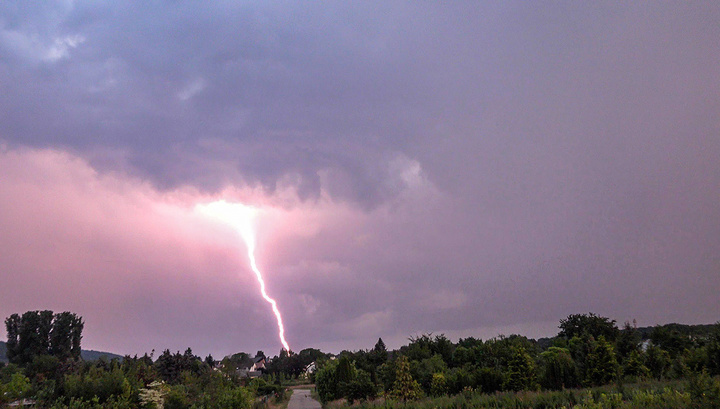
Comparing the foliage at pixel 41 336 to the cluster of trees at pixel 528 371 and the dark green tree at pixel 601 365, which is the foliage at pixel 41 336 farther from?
the dark green tree at pixel 601 365

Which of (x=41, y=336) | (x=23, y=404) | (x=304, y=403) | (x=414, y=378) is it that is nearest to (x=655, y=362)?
(x=414, y=378)

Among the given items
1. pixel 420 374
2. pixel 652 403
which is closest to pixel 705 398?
pixel 652 403

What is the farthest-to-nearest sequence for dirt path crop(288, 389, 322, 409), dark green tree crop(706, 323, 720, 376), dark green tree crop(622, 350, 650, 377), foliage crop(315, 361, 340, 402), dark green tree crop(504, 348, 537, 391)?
dirt path crop(288, 389, 322, 409) < foliage crop(315, 361, 340, 402) < dark green tree crop(622, 350, 650, 377) < dark green tree crop(504, 348, 537, 391) < dark green tree crop(706, 323, 720, 376)

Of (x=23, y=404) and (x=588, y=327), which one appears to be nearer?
(x=23, y=404)

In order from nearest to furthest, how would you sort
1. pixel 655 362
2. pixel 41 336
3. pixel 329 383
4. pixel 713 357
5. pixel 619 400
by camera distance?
1. pixel 619 400
2. pixel 713 357
3. pixel 655 362
4. pixel 329 383
5. pixel 41 336

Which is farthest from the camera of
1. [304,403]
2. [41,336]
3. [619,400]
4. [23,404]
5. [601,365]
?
[41,336]

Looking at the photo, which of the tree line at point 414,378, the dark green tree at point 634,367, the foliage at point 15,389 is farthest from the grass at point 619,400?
the foliage at point 15,389

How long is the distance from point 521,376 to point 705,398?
55.4ft

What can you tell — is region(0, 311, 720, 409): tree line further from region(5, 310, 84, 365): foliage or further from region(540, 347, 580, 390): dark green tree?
region(5, 310, 84, 365): foliage

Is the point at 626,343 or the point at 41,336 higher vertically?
the point at 41,336

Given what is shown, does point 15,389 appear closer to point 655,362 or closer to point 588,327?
point 655,362

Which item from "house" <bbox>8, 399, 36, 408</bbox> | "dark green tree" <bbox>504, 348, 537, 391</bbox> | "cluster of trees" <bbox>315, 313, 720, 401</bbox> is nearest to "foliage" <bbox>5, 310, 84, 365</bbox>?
"house" <bbox>8, 399, 36, 408</bbox>

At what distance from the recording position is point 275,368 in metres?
113

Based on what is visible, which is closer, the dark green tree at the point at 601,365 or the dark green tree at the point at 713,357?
the dark green tree at the point at 713,357
